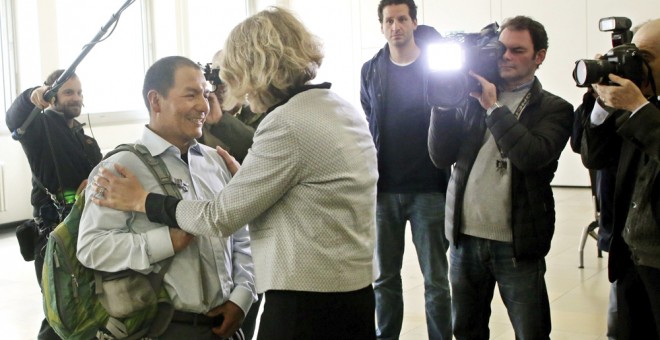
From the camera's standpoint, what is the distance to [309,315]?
2055 millimetres

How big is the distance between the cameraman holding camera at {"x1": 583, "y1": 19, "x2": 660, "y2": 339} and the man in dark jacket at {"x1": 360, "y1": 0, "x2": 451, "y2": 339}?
3.70 feet

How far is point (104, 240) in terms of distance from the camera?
7.15 feet

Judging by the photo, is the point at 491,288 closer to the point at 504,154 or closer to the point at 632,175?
the point at 504,154

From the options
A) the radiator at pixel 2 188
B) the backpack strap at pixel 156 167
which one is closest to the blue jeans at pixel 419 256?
the backpack strap at pixel 156 167

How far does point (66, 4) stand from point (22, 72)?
4.15 ft

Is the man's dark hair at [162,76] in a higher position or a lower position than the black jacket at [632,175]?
higher

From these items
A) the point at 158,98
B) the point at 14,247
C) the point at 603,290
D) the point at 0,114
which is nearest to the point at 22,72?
the point at 0,114

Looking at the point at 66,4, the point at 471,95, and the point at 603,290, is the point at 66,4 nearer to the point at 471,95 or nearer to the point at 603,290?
the point at 603,290

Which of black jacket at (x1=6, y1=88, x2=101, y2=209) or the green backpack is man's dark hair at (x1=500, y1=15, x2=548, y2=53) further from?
black jacket at (x1=6, y1=88, x2=101, y2=209)

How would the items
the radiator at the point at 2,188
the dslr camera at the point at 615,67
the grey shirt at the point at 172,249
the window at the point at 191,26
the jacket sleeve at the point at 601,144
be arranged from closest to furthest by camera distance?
the grey shirt at the point at 172,249, the dslr camera at the point at 615,67, the jacket sleeve at the point at 601,144, the radiator at the point at 2,188, the window at the point at 191,26

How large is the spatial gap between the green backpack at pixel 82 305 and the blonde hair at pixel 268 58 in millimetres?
554

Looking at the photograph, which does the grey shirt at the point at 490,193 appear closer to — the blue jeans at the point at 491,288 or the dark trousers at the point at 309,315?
the blue jeans at the point at 491,288

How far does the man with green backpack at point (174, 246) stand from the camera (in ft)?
7.17

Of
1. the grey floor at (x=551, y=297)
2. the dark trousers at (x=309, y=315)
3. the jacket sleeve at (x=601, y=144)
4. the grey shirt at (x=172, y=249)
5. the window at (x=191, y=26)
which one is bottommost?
the grey floor at (x=551, y=297)
